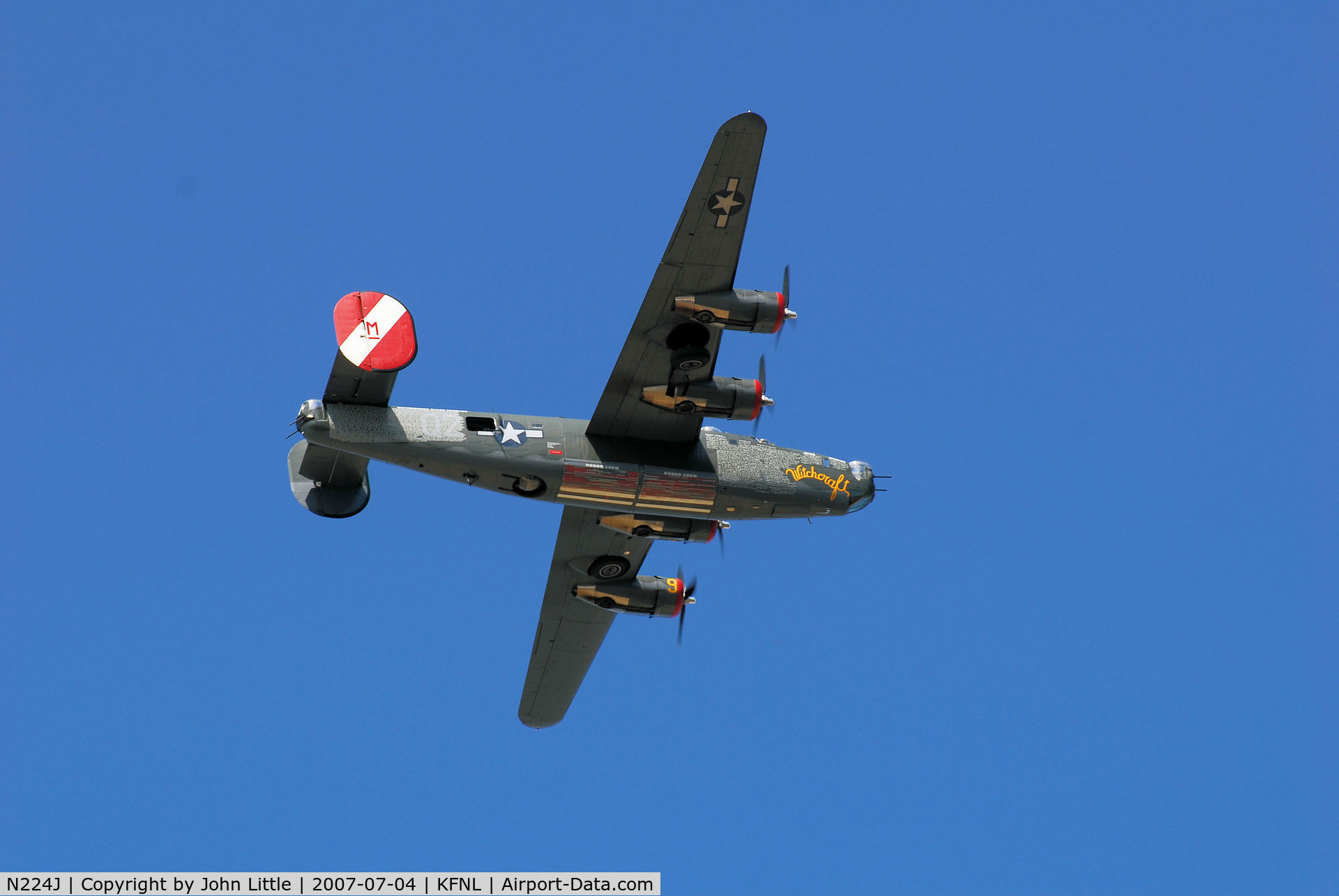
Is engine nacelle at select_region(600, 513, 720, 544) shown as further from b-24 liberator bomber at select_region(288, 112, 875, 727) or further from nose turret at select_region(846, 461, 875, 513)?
nose turret at select_region(846, 461, 875, 513)

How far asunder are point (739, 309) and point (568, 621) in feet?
36.2

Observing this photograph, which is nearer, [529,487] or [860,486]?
[529,487]

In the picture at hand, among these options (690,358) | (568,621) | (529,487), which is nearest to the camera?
(690,358)

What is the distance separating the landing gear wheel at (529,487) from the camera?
28094mm

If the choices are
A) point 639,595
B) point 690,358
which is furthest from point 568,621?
point 690,358

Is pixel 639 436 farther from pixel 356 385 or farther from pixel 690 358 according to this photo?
pixel 356 385

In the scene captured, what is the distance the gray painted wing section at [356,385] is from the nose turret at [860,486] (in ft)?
34.4

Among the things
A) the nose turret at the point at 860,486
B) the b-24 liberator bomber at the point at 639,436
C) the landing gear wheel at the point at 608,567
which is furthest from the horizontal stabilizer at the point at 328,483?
the nose turret at the point at 860,486

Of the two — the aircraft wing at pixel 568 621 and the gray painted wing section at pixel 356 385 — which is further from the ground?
the gray painted wing section at pixel 356 385

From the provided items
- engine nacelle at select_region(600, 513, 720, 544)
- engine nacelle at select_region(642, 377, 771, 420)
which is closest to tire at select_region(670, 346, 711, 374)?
engine nacelle at select_region(642, 377, 771, 420)

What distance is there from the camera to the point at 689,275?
2597 centimetres

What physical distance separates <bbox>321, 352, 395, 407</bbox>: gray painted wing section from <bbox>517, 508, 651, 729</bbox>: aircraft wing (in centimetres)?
590

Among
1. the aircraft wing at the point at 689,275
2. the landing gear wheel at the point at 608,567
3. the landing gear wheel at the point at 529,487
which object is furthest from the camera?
the landing gear wheel at the point at 608,567

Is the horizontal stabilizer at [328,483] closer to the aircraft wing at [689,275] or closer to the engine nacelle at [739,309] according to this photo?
the aircraft wing at [689,275]
